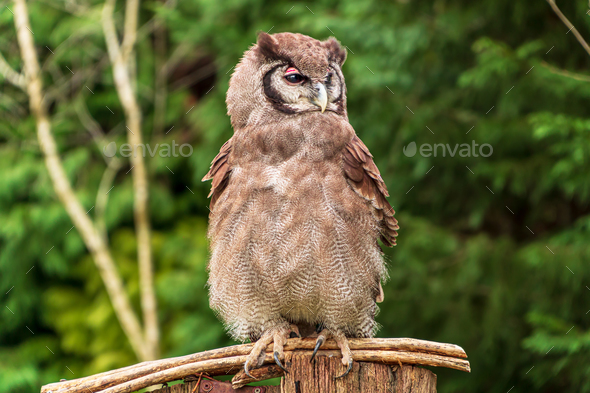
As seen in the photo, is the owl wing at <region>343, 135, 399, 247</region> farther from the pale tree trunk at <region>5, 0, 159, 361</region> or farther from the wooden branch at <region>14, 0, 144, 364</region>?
the wooden branch at <region>14, 0, 144, 364</region>

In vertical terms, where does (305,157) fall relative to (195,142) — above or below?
above

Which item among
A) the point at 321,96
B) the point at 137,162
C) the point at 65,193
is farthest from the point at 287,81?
the point at 65,193

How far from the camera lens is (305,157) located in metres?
2.66

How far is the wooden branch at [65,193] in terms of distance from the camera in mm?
6344

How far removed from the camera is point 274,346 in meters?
2.52

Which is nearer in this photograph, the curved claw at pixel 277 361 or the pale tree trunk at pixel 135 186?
the curved claw at pixel 277 361

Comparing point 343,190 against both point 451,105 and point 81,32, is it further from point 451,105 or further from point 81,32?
point 81,32

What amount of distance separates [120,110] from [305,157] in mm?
5544

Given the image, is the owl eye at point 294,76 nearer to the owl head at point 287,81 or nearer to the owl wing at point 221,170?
the owl head at point 287,81

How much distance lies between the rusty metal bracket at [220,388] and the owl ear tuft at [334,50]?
166 centimetres

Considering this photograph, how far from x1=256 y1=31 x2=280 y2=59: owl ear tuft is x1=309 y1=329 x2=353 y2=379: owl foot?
56.7 inches

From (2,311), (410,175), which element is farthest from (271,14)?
(2,311)

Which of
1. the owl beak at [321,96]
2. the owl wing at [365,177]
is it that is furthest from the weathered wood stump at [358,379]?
the owl beak at [321,96]

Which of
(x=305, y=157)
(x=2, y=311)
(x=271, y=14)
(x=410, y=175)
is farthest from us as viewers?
(x=2, y=311)
